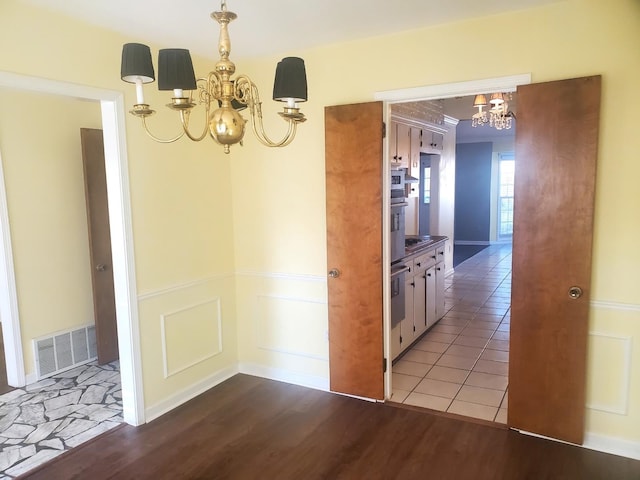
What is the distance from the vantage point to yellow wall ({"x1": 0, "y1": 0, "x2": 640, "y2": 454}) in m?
2.55

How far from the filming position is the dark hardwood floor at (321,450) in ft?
8.53

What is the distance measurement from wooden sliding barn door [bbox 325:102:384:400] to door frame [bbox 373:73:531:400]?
6 centimetres

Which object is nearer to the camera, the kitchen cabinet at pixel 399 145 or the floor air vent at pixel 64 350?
the floor air vent at pixel 64 350

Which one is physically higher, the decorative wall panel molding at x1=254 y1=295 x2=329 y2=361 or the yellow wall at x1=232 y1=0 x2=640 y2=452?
the yellow wall at x1=232 y1=0 x2=640 y2=452

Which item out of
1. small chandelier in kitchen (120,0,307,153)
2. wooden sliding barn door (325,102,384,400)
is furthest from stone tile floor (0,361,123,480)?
small chandelier in kitchen (120,0,307,153)

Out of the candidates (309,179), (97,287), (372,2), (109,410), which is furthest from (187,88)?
(97,287)

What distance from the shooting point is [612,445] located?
8.89ft

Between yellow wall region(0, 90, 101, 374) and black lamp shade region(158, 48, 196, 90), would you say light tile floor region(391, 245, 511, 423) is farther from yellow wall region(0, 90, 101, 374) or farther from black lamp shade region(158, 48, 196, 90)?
yellow wall region(0, 90, 101, 374)

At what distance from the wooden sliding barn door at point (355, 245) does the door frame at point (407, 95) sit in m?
0.06

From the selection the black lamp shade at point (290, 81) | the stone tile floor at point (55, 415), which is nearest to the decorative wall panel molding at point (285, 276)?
the stone tile floor at point (55, 415)

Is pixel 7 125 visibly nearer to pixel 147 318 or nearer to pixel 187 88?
pixel 147 318

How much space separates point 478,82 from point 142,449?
10.3ft

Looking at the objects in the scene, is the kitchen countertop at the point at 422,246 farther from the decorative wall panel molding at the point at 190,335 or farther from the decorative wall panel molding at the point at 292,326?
the decorative wall panel molding at the point at 190,335

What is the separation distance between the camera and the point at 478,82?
2.88m
